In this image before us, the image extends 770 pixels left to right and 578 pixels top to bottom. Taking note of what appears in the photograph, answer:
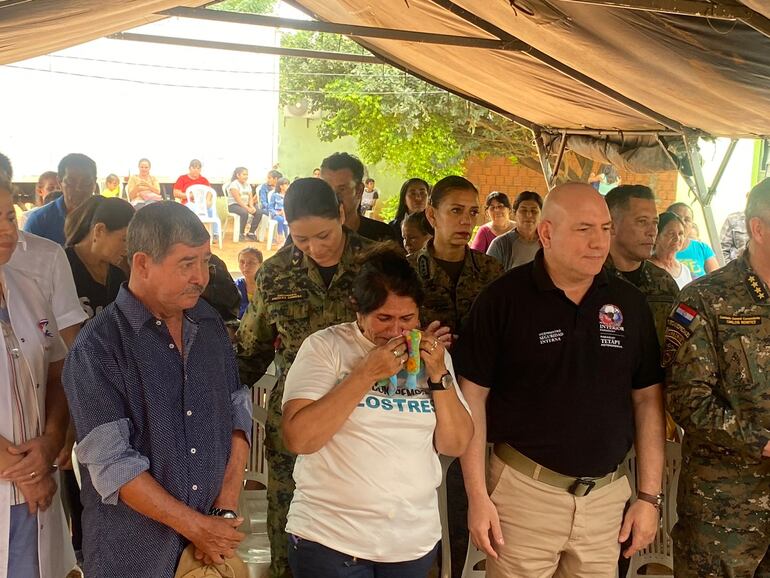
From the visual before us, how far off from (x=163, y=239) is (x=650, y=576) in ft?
8.52

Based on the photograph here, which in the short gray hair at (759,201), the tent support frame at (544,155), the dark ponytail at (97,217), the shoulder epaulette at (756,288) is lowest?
the shoulder epaulette at (756,288)

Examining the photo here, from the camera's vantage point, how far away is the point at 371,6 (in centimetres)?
Result: 623

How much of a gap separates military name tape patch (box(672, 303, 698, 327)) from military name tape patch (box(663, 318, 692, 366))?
0.01 meters

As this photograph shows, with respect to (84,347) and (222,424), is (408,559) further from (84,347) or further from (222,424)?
(84,347)

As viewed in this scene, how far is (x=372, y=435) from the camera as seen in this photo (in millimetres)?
2473

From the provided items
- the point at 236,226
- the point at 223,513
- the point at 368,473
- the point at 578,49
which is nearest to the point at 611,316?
the point at 368,473

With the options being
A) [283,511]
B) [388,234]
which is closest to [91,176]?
[388,234]

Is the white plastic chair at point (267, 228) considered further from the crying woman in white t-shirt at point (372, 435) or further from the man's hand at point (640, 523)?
the crying woman in white t-shirt at point (372, 435)

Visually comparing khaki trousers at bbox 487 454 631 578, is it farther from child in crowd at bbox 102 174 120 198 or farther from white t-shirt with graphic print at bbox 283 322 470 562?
child in crowd at bbox 102 174 120 198

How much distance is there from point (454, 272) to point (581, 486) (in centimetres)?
141

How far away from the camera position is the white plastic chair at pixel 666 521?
351 centimetres

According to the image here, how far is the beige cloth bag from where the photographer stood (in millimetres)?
2301

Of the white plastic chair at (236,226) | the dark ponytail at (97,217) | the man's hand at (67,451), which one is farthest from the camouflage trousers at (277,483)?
the white plastic chair at (236,226)

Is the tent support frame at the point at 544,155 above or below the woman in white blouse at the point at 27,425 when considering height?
above
